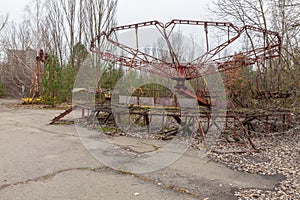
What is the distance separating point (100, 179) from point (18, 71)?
24.4m

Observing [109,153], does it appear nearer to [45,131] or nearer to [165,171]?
[165,171]

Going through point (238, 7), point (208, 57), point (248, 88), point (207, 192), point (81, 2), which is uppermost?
point (81, 2)

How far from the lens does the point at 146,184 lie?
3.57 m

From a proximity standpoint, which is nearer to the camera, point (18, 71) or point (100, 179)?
point (100, 179)

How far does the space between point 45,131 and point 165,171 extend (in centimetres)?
497

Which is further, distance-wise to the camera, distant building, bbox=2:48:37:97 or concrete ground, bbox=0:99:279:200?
distant building, bbox=2:48:37:97

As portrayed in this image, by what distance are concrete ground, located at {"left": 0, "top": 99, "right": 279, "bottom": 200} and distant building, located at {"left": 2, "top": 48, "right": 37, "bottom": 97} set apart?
735 inches

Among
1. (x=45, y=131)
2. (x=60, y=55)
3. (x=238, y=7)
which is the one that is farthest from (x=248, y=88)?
(x=60, y=55)

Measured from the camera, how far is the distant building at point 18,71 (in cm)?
2225

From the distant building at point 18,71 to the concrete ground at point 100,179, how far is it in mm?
18677

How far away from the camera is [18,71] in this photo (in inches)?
958

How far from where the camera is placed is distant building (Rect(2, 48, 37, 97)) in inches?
876

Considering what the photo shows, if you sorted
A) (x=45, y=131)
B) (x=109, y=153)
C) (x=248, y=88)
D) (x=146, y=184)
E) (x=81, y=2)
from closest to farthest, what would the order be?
(x=146, y=184) < (x=109, y=153) < (x=45, y=131) < (x=248, y=88) < (x=81, y=2)

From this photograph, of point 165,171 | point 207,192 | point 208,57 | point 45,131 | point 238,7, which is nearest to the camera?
point 207,192
